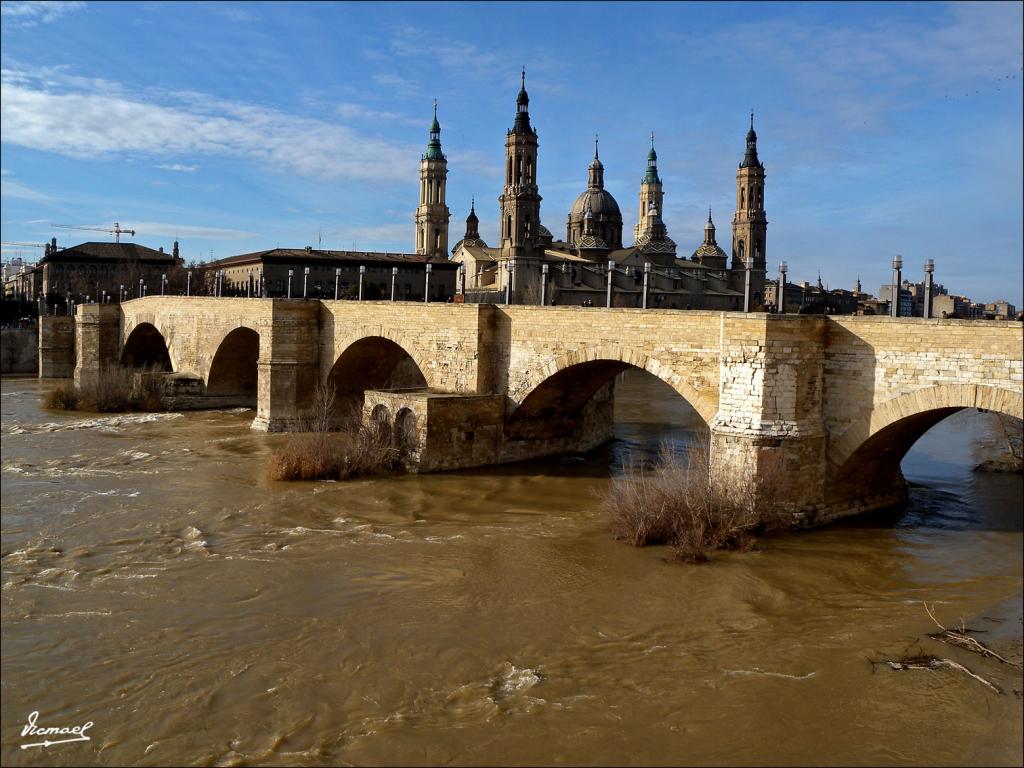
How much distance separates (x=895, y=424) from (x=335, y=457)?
9.36m

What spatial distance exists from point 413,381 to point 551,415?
26.1 ft

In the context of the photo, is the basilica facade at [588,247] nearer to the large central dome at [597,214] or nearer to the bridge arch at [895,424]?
the large central dome at [597,214]

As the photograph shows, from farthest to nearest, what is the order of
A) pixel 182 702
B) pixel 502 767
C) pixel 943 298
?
pixel 943 298
pixel 182 702
pixel 502 767

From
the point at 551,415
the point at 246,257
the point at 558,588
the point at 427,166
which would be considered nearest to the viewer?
the point at 558,588

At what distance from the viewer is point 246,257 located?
6025cm

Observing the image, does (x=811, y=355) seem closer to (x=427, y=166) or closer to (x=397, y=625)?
(x=397, y=625)

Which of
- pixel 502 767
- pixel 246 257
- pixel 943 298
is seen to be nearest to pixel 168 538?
pixel 502 767

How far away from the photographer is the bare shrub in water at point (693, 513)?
11.6m

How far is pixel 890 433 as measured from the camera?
39.5 ft

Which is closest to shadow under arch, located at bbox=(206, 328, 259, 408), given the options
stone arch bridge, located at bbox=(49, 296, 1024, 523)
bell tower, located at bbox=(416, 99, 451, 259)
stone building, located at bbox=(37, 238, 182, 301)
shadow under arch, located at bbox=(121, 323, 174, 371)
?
stone arch bridge, located at bbox=(49, 296, 1024, 523)

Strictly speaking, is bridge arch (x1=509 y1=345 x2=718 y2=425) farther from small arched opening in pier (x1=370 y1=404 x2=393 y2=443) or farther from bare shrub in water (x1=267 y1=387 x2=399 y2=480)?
bare shrub in water (x1=267 y1=387 x2=399 y2=480)

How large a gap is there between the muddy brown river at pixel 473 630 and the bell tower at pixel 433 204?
60.5 metres
